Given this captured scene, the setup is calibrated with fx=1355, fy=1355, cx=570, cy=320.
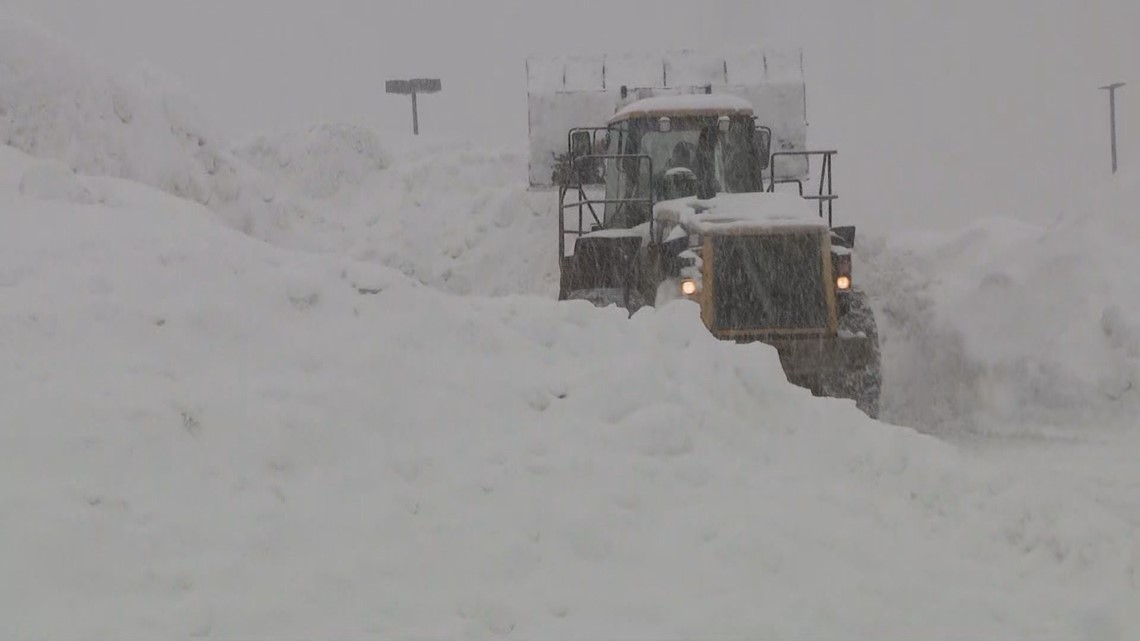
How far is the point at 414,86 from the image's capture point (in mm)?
29906

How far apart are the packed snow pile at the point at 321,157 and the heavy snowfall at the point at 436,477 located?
16.7m

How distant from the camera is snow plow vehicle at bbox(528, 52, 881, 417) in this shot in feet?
35.5

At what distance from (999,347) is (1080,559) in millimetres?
6722

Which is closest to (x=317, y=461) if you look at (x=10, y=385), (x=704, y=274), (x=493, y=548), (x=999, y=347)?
(x=493, y=548)

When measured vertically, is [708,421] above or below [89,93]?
below

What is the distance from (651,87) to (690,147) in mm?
4581

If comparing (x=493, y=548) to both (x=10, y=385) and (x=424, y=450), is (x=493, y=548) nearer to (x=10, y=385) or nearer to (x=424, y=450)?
(x=424, y=450)

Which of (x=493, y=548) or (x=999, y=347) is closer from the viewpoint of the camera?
(x=493, y=548)

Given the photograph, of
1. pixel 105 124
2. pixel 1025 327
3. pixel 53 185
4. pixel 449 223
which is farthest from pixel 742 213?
pixel 449 223

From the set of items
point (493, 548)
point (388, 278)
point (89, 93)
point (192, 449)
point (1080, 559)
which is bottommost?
point (1080, 559)

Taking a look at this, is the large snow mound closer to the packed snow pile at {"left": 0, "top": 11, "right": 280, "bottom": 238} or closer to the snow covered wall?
the packed snow pile at {"left": 0, "top": 11, "right": 280, "bottom": 238}

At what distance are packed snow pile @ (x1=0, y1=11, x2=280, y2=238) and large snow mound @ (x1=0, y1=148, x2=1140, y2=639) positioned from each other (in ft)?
21.5

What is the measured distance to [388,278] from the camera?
7.50 m

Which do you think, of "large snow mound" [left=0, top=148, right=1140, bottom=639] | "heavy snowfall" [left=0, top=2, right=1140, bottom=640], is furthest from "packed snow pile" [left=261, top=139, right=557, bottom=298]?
"large snow mound" [left=0, top=148, right=1140, bottom=639]
